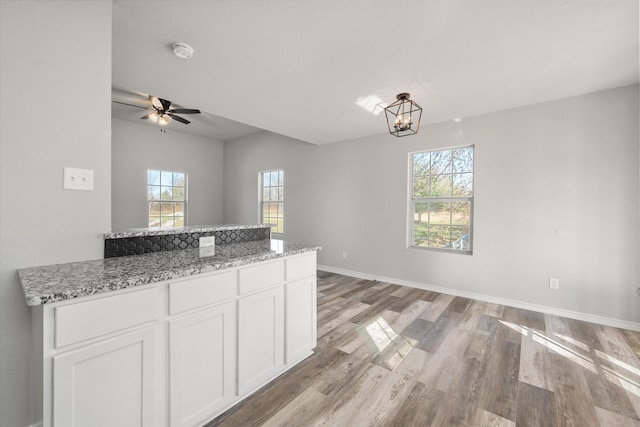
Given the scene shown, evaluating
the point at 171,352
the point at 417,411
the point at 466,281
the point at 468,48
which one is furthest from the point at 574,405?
the point at 468,48

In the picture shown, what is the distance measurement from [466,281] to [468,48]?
2846 mm

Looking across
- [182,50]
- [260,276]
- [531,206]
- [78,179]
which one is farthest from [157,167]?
[531,206]

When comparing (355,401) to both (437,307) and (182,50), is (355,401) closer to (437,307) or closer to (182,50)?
(437,307)

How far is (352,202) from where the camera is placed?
15.4 feet

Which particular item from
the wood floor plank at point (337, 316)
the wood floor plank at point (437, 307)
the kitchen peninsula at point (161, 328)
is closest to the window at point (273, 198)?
the wood floor plank at point (337, 316)

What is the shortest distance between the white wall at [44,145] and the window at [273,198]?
422 cm

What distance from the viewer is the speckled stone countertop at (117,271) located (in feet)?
3.18

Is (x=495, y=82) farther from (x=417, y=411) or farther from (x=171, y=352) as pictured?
(x=171, y=352)

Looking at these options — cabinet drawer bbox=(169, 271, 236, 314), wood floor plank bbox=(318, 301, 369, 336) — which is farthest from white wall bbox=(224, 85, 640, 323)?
cabinet drawer bbox=(169, 271, 236, 314)

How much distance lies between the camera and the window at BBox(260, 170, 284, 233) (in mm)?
5727

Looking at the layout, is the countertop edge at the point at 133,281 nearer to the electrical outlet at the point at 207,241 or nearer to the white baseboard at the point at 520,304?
the electrical outlet at the point at 207,241

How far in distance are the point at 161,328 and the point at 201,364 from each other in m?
0.33

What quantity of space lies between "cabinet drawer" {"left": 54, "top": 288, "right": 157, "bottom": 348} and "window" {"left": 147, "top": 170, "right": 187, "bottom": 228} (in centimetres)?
503

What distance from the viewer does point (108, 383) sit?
1.07 metres
